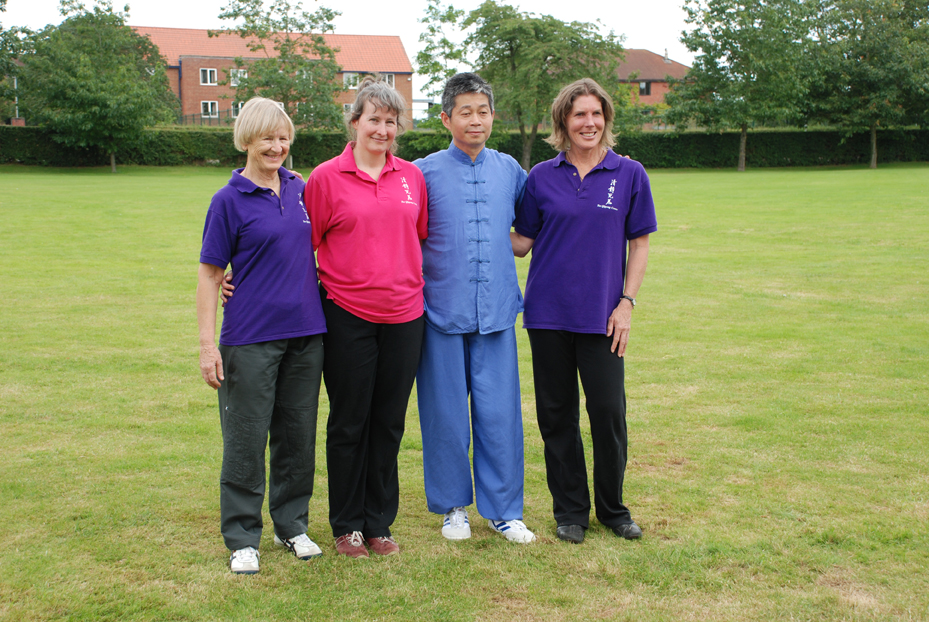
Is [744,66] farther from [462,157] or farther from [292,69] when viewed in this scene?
[462,157]

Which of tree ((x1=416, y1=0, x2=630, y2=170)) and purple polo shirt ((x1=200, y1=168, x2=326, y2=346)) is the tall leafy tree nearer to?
tree ((x1=416, y1=0, x2=630, y2=170))

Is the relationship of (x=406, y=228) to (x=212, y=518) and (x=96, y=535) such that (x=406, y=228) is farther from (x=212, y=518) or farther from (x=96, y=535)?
(x=96, y=535)

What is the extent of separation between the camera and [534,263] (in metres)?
3.62

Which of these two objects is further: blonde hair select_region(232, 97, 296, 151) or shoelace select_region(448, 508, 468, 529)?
shoelace select_region(448, 508, 468, 529)

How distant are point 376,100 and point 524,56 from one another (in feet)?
143

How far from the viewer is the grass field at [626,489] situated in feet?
9.84

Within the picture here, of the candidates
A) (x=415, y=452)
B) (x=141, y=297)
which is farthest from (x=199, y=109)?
(x=415, y=452)

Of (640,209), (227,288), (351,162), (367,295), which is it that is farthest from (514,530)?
(351,162)

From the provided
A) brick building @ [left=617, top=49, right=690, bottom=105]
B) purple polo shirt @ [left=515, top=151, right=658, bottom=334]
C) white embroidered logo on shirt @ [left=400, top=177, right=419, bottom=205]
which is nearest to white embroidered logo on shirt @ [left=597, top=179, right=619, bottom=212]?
purple polo shirt @ [left=515, top=151, right=658, bottom=334]

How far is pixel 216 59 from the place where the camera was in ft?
208

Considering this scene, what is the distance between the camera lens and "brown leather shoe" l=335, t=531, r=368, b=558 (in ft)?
11.1

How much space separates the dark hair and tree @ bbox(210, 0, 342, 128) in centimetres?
4260

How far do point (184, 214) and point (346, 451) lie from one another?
53.9 feet

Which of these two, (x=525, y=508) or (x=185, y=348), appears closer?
(x=525, y=508)
